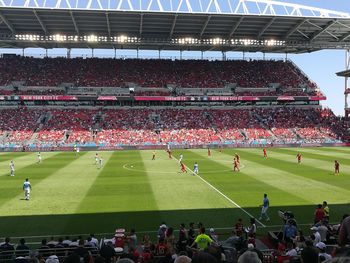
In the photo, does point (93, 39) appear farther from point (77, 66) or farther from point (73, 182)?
point (73, 182)

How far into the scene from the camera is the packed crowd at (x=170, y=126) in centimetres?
6594

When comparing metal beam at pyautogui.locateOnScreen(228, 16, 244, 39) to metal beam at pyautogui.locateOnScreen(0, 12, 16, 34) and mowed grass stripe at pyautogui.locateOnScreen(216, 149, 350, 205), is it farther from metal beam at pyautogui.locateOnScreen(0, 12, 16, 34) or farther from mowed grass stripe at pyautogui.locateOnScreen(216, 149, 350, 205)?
metal beam at pyautogui.locateOnScreen(0, 12, 16, 34)

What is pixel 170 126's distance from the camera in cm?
7156

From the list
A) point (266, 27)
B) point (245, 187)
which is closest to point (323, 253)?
point (245, 187)

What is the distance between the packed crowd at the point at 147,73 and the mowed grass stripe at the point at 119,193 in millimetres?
45112

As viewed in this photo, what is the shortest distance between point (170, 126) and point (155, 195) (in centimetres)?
4639

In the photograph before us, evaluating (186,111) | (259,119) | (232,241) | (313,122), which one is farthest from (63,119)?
(232,241)

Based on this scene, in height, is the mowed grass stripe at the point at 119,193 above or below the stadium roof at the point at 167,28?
below

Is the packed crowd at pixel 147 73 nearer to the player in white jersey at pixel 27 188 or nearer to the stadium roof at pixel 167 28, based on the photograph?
the stadium roof at pixel 167 28

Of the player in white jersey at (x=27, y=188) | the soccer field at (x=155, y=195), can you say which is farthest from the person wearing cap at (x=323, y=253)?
the player in white jersey at (x=27, y=188)

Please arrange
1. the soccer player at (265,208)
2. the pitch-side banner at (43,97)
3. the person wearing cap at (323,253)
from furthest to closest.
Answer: the pitch-side banner at (43,97) → the soccer player at (265,208) → the person wearing cap at (323,253)

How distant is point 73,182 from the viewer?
30.5 m

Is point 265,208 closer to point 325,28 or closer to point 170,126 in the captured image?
point 170,126

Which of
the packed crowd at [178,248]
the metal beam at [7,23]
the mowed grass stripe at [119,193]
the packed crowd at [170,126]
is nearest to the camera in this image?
the packed crowd at [178,248]
